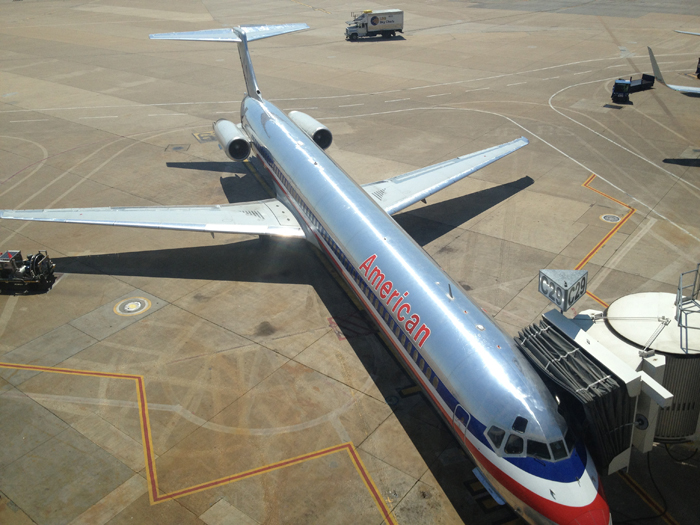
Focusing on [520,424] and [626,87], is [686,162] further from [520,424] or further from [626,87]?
[520,424]

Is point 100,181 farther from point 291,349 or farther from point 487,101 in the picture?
point 487,101

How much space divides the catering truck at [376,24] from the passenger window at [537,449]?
2389 inches

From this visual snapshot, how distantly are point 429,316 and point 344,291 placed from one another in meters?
7.98

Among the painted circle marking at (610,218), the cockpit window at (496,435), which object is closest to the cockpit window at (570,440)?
the cockpit window at (496,435)

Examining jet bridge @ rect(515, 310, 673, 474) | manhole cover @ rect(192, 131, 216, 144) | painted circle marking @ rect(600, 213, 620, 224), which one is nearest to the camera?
jet bridge @ rect(515, 310, 673, 474)

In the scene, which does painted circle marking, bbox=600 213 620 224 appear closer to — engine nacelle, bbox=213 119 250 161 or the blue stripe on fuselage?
the blue stripe on fuselage

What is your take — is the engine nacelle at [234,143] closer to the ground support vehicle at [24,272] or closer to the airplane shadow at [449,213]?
the airplane shadow at [449,213]

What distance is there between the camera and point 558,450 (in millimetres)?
11594

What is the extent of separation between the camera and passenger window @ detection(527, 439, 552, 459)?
11555 millimetres

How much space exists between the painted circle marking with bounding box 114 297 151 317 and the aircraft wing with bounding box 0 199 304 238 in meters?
3.01

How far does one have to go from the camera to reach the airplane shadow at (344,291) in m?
14.8

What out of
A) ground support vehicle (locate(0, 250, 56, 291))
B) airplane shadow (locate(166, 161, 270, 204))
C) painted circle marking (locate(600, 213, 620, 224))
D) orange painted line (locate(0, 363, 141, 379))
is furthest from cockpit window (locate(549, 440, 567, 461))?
airplane shadow (locate(166, 161, 270, 204))

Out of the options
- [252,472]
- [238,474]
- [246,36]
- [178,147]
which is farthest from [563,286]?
[178,147]

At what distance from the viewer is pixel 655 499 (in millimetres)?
13484
